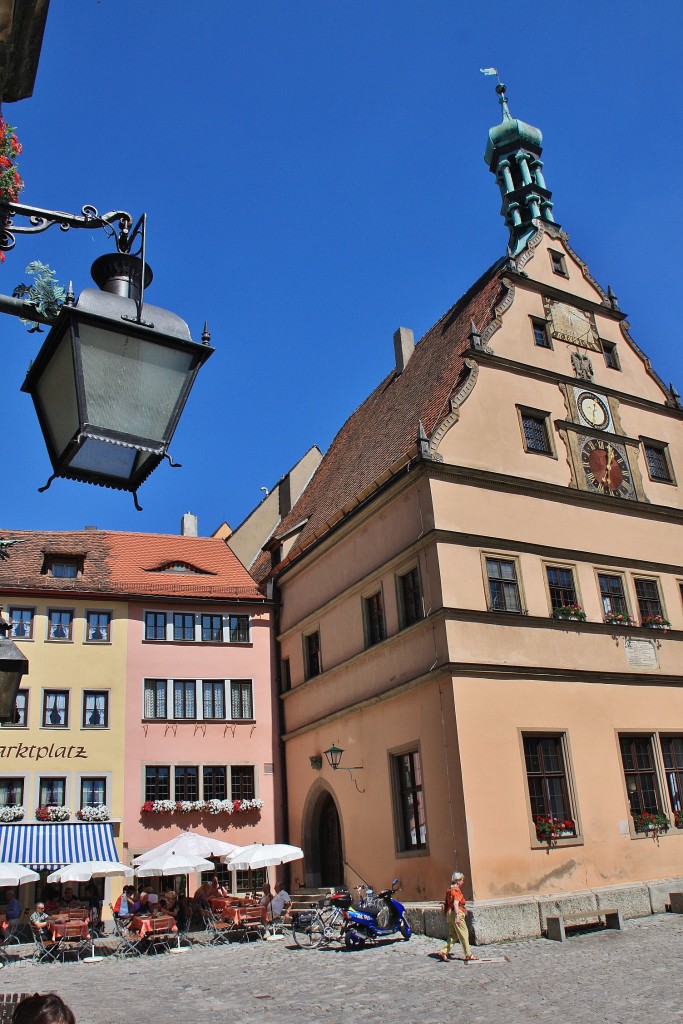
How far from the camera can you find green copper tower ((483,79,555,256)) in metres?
28.9

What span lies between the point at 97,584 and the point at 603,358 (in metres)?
15.5

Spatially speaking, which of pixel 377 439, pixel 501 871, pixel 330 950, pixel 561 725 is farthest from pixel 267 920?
pixel 377 439

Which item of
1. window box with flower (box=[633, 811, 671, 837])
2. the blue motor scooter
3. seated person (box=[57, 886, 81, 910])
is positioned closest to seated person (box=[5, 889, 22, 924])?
seated person (box=[57, 886, 81, 910])

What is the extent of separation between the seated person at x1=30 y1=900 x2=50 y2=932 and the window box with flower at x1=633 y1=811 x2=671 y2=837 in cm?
1244

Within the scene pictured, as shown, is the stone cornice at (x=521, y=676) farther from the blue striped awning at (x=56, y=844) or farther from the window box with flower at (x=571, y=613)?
the blue striped awning at (x=56, y=844)

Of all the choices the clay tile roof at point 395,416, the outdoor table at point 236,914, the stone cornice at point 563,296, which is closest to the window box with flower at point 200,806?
the outdoor table at point 236,914

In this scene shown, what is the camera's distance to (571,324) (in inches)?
924

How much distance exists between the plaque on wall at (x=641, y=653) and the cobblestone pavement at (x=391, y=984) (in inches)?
207

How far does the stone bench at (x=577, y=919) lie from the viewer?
51.2 ft

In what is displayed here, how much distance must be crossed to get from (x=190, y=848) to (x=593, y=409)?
1444 centimetres

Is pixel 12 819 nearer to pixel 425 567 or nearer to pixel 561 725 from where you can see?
pixel 425 567

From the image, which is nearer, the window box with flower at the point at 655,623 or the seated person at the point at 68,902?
the seated person at the point at 68,902

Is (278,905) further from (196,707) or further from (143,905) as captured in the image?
(196,707)

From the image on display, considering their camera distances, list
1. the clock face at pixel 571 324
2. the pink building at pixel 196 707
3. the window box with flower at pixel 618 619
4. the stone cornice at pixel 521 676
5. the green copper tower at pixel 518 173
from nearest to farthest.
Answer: the stone cornice at pixel 521 676, the window box with flower at pixel 618 619, the clock face at pixel 571 324, the pink building at pixel 196 707, the green copper tower at pixel 518 173
